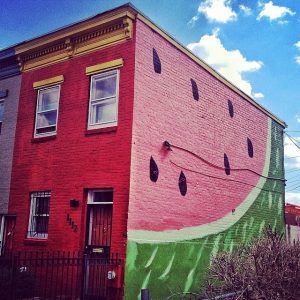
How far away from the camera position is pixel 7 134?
45.9 feet

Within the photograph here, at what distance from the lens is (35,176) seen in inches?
497

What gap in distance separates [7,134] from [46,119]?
→ 1.85 m

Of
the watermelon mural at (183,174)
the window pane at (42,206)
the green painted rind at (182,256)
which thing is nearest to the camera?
the green painted rind at (182,256)

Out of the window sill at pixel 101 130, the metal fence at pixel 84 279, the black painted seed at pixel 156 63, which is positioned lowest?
the metal fence at pixel 84 279

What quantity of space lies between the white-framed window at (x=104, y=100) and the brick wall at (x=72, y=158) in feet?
0.67

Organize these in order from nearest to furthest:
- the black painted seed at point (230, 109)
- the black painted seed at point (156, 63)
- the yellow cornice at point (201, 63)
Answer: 1. the yellow cornice at point (201, 63)
2. the black painted seed at point (156, 63)
3. the black painted seed at point (230, 109)

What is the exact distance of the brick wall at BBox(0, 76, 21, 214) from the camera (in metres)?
13.5

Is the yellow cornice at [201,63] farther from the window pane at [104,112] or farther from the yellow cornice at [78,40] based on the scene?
the window pane at [104,112]

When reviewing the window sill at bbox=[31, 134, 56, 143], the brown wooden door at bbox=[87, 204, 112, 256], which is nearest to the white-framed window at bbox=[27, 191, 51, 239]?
the window sill at bbox=[31, 134, 56, 143]

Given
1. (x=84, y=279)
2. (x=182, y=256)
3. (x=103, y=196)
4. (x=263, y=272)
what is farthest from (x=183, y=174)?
(x=263, y=272)

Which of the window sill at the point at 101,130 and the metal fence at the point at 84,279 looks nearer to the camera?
the metal fence at the point at 84,279

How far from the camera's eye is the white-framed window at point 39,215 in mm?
12289

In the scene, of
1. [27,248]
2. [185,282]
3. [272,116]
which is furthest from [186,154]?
[272,116]

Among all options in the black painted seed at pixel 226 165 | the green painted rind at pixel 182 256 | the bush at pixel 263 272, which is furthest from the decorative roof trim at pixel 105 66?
the bush at pixel 263 272
